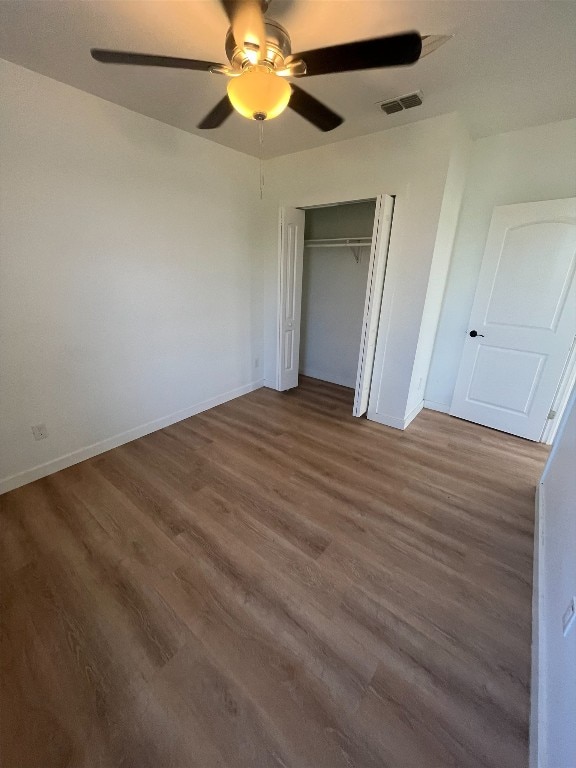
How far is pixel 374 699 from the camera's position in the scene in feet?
3.59

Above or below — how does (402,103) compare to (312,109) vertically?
above

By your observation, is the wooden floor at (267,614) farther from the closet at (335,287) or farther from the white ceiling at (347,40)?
the white ceiling at (347,40)

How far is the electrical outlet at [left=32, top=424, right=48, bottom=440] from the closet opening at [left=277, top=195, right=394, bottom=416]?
2.33 m

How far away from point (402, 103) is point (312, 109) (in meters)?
0.95

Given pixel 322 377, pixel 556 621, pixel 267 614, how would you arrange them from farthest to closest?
1. pixel 322 377
2. pixel 267 614
3. pixel 556 621

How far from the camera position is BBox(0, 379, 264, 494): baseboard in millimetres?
2100

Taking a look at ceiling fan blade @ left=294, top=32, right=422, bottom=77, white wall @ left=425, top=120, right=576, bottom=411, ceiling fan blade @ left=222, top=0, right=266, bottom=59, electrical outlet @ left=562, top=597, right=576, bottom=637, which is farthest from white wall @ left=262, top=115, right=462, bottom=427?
electrical outlet @ left=562, top=597, right=576, bottom=637

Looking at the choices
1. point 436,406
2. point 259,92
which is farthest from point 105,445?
point 436,406

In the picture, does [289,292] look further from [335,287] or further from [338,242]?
[338,242]

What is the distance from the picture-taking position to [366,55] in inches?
44.5

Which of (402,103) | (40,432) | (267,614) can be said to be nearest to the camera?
(267,614)

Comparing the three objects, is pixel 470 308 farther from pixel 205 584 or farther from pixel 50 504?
pixel 50 504

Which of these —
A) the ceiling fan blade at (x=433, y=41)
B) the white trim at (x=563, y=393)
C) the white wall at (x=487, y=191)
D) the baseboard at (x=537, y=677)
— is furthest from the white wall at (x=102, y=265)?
the white trim at (x=563, y=393)

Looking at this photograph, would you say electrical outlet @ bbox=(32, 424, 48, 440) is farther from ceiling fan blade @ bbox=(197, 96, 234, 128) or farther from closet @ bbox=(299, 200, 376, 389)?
closet @ bbox=(299, 200, 376, 389)
